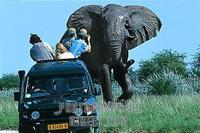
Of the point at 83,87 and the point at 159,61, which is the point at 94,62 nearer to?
the point at 83,87

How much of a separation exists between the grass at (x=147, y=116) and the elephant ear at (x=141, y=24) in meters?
A: 3.05

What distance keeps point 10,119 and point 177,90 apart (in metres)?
15.5

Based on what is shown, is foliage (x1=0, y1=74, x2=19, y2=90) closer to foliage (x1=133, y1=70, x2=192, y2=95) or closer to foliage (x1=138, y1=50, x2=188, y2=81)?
foliage (x1=138, y1=50, x2=188, y2=81)

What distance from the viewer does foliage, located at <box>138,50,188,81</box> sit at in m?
54.5

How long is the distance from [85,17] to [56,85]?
1106 centimetres

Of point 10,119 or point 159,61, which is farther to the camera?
point 159,61

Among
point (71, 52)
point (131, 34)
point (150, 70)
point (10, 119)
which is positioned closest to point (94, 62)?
point (131, 34)

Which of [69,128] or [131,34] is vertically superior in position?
[131,34]

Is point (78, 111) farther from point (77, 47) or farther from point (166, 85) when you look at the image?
point (166, 85)

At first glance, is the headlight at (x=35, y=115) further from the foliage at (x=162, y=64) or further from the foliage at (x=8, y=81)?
the foliage at (x=8, y=81)

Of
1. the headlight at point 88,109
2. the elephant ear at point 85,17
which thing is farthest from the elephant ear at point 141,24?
the headlight at point 88,109

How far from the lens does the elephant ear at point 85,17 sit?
26.3 metres

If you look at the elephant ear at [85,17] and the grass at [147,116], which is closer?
the grass at [147,116]

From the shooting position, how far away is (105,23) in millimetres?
25109
